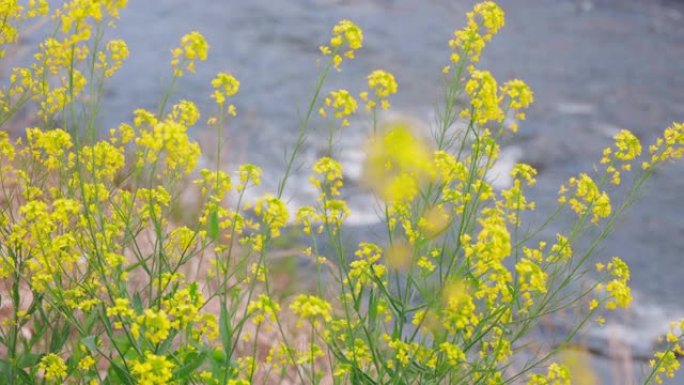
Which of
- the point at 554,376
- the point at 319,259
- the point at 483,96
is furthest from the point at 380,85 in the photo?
the point at 554,376

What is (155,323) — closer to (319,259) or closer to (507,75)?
(319,259)

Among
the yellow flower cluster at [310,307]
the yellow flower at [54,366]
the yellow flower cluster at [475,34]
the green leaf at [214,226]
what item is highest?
the yellow flower cluster at [475,34]

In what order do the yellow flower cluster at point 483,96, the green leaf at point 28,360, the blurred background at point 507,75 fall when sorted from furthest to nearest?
the blurred background at point 507,75 → the green leaf at point 28,360 → the yellow flower cluster at point 483,96

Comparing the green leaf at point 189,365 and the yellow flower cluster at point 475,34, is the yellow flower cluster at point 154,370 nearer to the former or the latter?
the green leaf at point 189,365

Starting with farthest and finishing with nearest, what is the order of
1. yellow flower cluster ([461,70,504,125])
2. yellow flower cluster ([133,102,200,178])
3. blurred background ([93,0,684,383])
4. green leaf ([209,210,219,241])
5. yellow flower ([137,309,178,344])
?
blurred background ([93,0,684,383]) → green leaf ([209,210,219,241]) → yellow flower cluster ([461,70,504,125]) → yellow flower cluster ([133,102,200,178]) → yellow flower ([137,309,178,344])

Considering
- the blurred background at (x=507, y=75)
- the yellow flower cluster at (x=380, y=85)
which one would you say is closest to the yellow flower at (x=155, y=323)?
the yellow flower cluster at (x=380, y=85)

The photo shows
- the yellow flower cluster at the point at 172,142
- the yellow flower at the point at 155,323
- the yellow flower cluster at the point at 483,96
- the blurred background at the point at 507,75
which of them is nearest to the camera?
the yellow flower at the point at 155,323

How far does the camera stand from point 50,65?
3.10m

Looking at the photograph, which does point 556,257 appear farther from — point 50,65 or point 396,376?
point 50,65

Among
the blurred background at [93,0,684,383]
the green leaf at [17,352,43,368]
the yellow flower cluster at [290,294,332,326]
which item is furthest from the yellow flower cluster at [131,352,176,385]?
the blurred background at [93,0,684,383]

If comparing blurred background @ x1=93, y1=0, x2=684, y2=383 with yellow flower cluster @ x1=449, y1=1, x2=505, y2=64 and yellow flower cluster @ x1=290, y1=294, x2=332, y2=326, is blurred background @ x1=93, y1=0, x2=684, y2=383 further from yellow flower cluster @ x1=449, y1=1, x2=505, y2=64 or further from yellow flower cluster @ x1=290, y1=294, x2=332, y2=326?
yellow flower cluster @ x1=290, y1=294, x2=332, y2=326

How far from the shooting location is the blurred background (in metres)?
6.64

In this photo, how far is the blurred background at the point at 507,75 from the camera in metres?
6.64

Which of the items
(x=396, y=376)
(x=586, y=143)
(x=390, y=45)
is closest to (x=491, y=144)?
(x=396, y=376)
